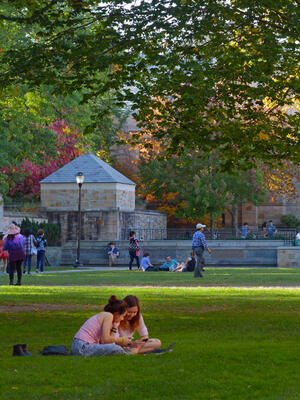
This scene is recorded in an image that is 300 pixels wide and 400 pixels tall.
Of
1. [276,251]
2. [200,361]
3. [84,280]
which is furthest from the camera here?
[276,251]

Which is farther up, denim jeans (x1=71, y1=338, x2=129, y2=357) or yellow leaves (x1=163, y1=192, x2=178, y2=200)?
yellow leaves (x1=163, y1=192, x2=178, y2=200)

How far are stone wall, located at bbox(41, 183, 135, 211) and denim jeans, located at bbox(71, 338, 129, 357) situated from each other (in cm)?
4525

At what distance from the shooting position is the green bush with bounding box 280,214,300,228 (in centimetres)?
7306

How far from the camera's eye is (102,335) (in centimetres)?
1110

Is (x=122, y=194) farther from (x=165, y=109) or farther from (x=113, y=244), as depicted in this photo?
(x=165, y=109)

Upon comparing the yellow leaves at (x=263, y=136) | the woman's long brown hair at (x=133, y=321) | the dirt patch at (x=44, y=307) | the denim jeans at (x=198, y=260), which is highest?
the yellow leaves at (x=263, y=136)

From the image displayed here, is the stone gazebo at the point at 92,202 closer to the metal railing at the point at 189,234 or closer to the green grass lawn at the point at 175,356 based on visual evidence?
the metal railing at the point at 189,234

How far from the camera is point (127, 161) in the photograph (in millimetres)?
78312

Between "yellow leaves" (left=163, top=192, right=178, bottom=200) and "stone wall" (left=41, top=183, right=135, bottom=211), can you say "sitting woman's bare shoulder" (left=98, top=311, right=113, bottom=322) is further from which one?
"yellow leaves" (left=163, top=192, right=178, bottom=200)

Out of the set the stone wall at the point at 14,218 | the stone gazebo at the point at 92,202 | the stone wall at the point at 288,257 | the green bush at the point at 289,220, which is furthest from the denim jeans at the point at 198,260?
the green bush at the point at 289,220

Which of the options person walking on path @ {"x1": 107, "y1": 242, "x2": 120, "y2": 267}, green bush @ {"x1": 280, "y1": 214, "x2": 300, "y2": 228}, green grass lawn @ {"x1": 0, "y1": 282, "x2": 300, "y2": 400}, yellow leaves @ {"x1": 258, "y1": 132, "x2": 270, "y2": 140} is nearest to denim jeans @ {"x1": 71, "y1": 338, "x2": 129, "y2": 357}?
green grass lawn @ {"x1": 0, "y1": 282, "x2": 300, "y2": 400}

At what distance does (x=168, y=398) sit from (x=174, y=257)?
39566mm

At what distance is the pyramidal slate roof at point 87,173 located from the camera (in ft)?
186

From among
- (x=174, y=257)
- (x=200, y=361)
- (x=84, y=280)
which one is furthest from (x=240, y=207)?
(x=200, y=361)
